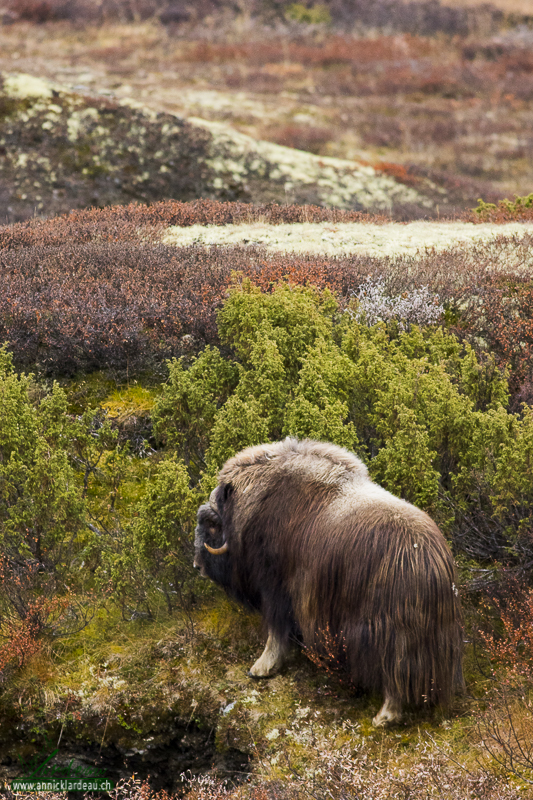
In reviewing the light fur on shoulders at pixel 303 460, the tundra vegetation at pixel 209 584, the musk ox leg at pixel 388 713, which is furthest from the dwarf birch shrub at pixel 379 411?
the musk ox leg at pixel 388 713

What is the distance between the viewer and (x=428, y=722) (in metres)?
4.23

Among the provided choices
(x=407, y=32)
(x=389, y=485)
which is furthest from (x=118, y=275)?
(x=407, y=32)

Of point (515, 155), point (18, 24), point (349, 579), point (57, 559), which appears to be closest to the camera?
point (349, 579)

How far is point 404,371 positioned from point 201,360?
6.05 feet

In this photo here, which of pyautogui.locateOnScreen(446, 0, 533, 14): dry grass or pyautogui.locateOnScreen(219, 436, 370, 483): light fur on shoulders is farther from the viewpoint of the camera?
pyautogui.locateOnScreen(446, 0, 533, 14): dry grass

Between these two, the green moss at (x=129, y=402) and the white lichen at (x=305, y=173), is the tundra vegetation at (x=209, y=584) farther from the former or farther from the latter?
the white lichen at (x=305, y=173)

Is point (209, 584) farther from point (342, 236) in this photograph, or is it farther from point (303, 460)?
point (342, 236)

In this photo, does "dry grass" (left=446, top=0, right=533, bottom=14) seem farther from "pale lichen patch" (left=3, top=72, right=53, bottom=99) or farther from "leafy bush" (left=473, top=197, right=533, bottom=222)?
"leafy bush" (left=473, top=197, right=533, bottom=222)

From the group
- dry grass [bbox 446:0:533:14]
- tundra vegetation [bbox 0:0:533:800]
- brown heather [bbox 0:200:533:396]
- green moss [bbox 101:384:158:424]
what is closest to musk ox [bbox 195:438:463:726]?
tundra vegetation [bbox 0:0:533:800]

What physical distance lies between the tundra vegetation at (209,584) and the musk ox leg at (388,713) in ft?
0.24

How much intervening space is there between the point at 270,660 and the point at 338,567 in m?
1.15

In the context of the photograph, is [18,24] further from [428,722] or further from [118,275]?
[428,722]

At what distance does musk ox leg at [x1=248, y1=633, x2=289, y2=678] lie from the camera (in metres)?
4.82

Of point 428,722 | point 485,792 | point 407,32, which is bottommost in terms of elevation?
point 428,722
